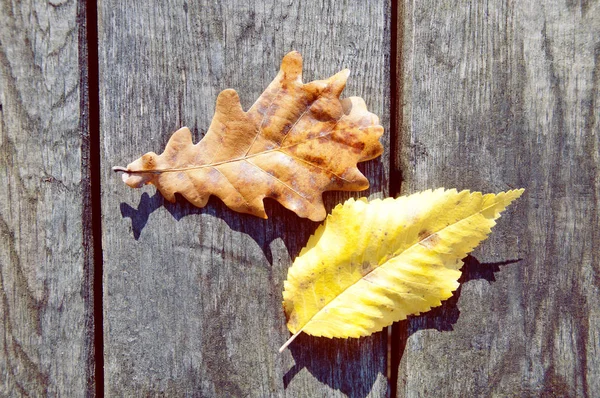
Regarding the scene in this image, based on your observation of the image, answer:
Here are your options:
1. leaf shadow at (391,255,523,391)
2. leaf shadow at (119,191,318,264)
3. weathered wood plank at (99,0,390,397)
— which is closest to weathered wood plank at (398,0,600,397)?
leaf shadow at (391,255,523,391)

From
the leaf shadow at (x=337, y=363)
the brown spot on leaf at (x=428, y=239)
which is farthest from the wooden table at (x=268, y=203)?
the brown spot on leaf at (x=428, y=239)

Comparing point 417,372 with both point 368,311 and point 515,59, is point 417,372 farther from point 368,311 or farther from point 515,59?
point 515,59

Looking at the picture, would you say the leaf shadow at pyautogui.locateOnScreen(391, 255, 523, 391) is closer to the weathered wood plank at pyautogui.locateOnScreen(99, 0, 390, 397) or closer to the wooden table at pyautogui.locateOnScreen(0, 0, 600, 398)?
the wooden table at pyautogui.locateOnScreen(0, 0, 600, 398)

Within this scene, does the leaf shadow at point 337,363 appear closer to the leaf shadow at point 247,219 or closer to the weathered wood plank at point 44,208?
the leaf shadow at point 247,219

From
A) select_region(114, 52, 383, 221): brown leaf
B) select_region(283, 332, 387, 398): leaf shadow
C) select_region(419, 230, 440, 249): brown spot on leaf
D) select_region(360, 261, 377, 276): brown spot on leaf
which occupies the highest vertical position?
select_region(114, 52, 383, 221): brown leaf

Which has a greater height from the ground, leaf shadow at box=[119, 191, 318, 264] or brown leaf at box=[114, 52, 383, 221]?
brown leaf at box=[114, 52, 383, 221]
